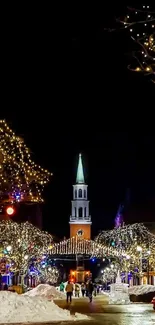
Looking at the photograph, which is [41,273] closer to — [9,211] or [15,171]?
[15,171]

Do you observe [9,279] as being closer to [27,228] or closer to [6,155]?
Result: [27,228]

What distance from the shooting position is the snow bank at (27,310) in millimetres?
22125

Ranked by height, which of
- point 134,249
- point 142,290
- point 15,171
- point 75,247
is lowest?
point 142,290

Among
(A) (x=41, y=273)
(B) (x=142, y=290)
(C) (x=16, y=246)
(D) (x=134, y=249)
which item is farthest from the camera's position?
(A) (x=41, y=273)

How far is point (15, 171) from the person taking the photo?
2736 centimetres

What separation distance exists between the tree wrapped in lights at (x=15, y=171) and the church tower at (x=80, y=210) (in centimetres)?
11861

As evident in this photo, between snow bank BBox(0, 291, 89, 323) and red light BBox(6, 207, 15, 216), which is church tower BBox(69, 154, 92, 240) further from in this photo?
snow bank BBox(0, 291, 89, 323)

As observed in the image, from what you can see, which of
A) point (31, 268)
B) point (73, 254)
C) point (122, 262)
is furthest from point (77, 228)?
point (122, 262)

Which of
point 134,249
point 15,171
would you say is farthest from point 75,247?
point 15,171

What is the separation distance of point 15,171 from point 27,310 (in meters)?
6.74

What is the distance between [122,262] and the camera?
69625 millimetres

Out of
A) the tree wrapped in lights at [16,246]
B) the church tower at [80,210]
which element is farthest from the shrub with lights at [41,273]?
the church tower at [80,210]

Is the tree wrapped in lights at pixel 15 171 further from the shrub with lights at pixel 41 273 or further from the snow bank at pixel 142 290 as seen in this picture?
the shrub with lights at pixel 41 273

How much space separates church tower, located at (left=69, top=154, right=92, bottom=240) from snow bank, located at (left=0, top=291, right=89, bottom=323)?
123 metres
